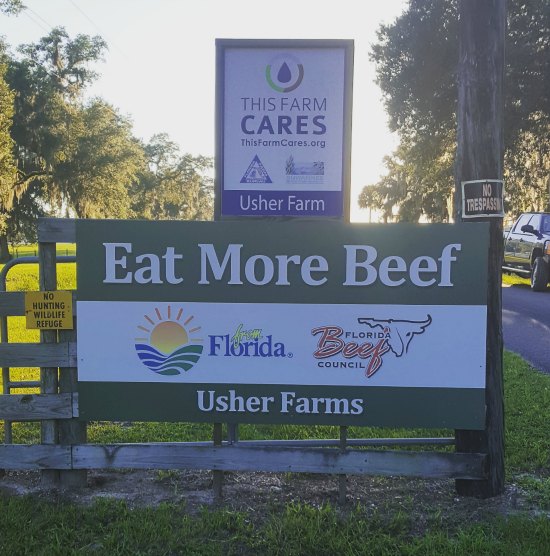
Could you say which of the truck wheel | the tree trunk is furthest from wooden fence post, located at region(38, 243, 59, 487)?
the tree trunk

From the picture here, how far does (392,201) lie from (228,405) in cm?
5413

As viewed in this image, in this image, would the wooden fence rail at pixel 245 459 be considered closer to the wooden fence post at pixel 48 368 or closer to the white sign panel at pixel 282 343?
the wooden fence post at pixel 48 368

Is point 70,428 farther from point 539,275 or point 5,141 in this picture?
point 5,141

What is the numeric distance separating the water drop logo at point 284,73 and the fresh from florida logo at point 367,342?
66.0 inches

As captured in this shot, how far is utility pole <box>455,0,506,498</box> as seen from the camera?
3.89 m

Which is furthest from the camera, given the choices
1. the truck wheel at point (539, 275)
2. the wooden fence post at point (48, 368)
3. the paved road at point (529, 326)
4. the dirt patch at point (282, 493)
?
the truck wheel at point (539, 275)

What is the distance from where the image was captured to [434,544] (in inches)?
130

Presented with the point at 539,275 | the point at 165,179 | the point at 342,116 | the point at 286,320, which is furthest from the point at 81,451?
the point at 165,179

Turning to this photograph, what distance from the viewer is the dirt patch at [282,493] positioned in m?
3.78

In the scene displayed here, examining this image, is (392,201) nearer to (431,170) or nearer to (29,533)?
(431,170)

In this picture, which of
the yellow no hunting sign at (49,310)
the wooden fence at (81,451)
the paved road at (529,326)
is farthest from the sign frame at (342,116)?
the paved road at (529,326)

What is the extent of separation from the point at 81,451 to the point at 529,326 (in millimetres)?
8839

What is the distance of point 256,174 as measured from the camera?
4.19 meters

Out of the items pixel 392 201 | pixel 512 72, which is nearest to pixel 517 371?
pixel 512 72
